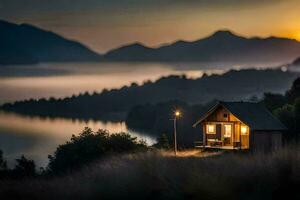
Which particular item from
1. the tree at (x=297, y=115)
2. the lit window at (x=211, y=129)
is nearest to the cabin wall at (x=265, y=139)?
the lit window at (x=211, y=129)

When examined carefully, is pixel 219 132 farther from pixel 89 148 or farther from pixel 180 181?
pixel 180 181

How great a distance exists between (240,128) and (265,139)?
223cm

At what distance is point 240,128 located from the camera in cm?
5056

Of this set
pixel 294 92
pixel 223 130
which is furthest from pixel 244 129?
pixel 294 92

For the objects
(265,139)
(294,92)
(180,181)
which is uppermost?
(294,92)

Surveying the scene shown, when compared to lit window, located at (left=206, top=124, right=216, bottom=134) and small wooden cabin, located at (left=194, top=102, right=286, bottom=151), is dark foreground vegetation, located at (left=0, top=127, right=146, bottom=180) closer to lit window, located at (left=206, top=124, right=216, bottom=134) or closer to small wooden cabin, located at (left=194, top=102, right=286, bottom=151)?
lit window, located at (left=206, top=124, right=216, bottom=134)

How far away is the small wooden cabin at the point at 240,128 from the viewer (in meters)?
50.2

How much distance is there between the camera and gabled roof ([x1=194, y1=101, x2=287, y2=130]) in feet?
166

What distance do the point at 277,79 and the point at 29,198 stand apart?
12290 cm

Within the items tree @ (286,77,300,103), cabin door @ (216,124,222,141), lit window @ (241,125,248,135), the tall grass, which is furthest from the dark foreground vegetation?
tree @ (286,77,300,103)

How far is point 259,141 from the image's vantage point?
165ft

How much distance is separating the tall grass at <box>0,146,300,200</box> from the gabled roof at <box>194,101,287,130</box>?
1128 inches

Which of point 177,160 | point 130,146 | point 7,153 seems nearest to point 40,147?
point 7,153

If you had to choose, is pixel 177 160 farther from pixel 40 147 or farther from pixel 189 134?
pixel 40 147
